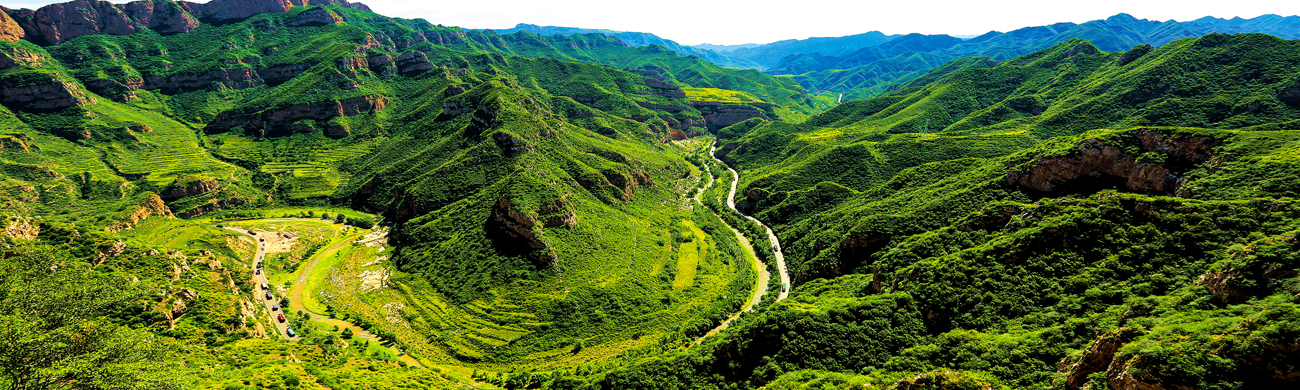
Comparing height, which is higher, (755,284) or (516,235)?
(516,235)

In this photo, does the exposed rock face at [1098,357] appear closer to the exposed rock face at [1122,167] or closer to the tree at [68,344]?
the exposed rock face at [1122,167]

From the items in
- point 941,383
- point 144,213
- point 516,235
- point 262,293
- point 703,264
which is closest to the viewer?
point 941,383

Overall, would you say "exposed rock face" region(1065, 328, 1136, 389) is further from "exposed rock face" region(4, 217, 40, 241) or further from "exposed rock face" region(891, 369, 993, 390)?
"exposed rock face" region(4, 217, 40, 241)

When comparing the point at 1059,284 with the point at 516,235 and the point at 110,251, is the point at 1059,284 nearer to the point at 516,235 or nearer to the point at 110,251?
the point at 516,235

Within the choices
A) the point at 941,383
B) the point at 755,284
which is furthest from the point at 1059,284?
the point at 755,284

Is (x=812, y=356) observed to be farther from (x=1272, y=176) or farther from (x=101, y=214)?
(x=101, y=214)

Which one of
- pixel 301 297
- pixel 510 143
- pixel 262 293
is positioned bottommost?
pixel 301 297
